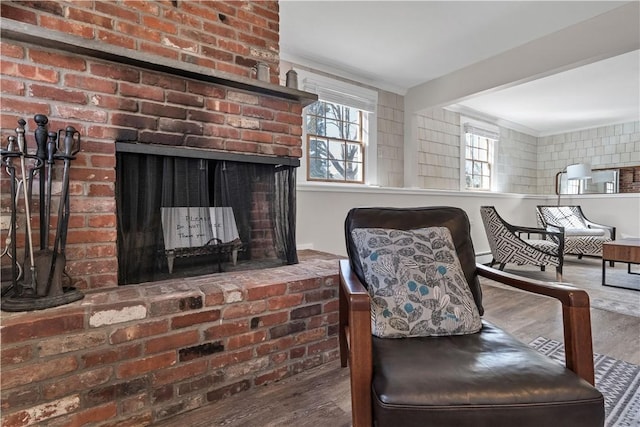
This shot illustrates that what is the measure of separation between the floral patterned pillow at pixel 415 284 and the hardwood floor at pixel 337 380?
0.50 metres

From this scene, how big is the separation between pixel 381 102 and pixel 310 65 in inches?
43.4

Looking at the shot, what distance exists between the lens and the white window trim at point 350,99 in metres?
3.43

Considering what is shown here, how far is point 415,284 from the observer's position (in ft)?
4.45

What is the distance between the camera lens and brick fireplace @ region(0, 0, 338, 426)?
1233 millimetres

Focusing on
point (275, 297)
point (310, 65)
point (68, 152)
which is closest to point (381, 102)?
point (310, 65)

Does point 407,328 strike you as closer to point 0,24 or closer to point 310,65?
point 0,24

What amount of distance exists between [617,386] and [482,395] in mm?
1248

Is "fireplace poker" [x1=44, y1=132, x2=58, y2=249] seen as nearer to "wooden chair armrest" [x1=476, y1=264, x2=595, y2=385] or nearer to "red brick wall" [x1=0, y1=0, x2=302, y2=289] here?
"red brick wall" [x1=0, y1=0, x2=302, y2=289]

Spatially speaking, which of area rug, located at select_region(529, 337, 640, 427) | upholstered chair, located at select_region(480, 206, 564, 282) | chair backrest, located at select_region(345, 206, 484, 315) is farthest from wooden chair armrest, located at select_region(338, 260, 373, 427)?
upholstered chair, located at select_region(480, 206, 564, 282)

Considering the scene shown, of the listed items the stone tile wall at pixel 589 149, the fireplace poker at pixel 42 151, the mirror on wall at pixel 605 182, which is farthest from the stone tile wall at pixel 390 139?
the stone tile wall at pixel 589 149

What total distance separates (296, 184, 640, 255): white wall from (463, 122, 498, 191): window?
1.07 ft

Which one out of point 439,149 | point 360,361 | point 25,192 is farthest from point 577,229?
point 25,192

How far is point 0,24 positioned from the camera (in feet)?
4.12

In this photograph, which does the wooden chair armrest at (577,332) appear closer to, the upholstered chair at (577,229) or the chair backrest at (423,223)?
the chair backrest at (423,223)
